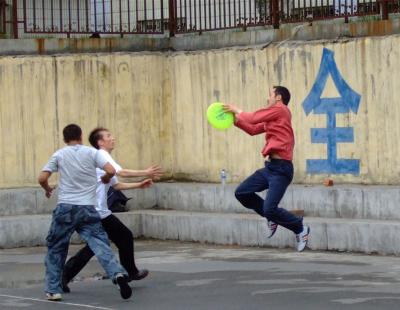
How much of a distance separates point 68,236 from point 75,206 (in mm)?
339

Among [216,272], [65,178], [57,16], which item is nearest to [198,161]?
[57,16]

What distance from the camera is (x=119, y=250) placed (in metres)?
12.0

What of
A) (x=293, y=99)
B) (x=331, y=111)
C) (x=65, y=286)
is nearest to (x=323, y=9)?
(x=293, y=99)

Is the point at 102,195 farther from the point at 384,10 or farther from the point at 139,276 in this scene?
the point at 384,10

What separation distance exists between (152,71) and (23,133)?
7.85 ft

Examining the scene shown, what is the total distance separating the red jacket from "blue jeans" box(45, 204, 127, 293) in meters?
1.93

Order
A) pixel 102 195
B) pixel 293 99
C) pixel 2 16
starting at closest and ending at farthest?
pixel 102 195, pixel 293 99, pixel 2 16

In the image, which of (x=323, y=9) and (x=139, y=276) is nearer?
(x=139, y=276)

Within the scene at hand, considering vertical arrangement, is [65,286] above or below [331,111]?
below

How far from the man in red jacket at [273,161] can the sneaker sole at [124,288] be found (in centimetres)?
174

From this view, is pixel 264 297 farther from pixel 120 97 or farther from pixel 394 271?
pixel 120 97

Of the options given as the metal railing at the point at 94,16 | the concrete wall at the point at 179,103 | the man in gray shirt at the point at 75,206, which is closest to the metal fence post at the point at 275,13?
the concrete wall at the point at 179,103

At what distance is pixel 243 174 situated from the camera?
17156 millimetres

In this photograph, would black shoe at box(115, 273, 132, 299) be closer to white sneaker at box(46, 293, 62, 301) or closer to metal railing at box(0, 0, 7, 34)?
white sneaker at box(46, 293, 62, 301)
